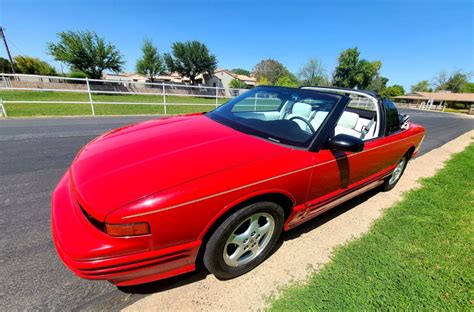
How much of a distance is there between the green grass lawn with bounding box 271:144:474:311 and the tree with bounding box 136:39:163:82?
45.0 meters

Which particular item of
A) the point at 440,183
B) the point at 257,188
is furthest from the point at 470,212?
the point at 257,188

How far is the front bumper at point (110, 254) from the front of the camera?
126 centimetres

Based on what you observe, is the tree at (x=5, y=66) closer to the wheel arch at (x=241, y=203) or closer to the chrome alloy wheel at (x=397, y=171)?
the wheel arch at (x=241, y=203)

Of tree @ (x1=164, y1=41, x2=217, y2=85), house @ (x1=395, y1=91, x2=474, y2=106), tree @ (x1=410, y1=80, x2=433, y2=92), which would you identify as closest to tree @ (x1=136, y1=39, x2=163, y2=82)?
tree @ (x1=164, y1=41, x2=217, y2=85)

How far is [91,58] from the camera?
31484mm

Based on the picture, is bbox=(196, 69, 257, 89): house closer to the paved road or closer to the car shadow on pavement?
the paved road

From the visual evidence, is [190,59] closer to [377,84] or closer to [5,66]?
[5,66]

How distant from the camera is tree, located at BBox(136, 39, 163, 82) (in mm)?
39250

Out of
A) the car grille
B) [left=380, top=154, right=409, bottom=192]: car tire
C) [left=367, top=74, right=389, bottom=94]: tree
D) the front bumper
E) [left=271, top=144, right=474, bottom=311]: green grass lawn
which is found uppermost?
[left=367, top=74, right=389, bottom=94]: tree

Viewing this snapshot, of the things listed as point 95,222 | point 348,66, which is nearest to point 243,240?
point 95,222

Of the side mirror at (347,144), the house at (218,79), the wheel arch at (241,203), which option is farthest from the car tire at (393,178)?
the house at (218,79)

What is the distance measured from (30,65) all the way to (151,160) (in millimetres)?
53688

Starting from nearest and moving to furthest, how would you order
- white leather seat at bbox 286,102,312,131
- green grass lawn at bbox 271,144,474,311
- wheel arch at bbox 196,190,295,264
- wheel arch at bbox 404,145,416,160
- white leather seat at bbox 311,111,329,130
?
wheel arch at bbox 196,190,295,264
green grass lawn at bbox 271,144,474,311
white leather seat at bbox 311,111,329,130
white leather seat at bbox 286,102,312,131
wheel arch at bbox 404,145,416,160

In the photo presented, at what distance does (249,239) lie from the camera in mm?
1838
